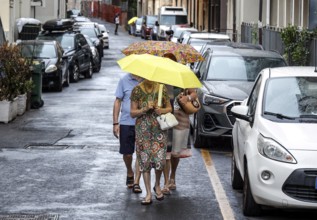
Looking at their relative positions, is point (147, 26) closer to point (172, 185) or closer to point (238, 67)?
point (238, 67)

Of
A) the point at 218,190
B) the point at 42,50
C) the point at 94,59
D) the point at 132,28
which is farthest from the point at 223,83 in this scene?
the point at 132,28

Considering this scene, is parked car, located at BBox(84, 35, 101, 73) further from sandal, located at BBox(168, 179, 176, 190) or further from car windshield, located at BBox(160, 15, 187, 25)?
car windshield, located at BBox(160, 15, 187, 25)

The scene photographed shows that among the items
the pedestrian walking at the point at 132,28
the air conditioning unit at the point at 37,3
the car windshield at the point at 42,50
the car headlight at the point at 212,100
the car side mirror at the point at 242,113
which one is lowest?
the car headlight at the point at 212,100

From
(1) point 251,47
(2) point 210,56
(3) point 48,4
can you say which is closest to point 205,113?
(2) point 210,56

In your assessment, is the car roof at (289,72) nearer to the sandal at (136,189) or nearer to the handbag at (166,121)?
the handbag at (166,121)

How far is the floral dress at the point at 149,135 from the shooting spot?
10.3 meters

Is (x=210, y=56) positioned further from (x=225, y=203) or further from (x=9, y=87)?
(x=225, y=203)

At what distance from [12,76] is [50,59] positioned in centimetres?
757

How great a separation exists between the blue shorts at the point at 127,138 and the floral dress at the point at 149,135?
794 mm

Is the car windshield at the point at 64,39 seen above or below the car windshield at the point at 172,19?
below

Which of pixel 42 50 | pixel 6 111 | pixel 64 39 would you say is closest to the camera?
pixel 6 111

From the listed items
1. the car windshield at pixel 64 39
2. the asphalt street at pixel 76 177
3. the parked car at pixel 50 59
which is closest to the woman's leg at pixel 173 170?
the asphalt street at pixel 76 177

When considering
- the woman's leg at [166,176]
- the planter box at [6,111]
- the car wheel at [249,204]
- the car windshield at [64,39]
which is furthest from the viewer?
the car windshield at [64,39]

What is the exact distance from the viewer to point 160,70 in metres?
10.2
